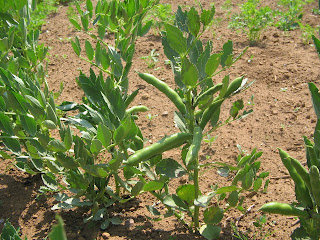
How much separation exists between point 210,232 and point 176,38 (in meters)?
0.94

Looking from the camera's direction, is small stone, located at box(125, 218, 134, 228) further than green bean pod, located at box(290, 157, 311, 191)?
Yes

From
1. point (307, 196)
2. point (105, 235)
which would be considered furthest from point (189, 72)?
point (105, 235)

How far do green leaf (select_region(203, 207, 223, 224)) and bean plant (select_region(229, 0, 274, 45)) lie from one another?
281cm

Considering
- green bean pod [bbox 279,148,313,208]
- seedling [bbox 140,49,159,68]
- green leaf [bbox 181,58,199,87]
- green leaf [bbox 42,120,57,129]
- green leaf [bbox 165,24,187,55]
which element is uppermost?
seedling [bbox 140,49,159,68]

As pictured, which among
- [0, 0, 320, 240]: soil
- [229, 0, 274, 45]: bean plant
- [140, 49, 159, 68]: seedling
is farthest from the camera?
[229, 0, 274, 45]: bean plant

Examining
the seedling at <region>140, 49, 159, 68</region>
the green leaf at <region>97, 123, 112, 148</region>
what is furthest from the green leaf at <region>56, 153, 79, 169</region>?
the seedling at <region>140, 49, 159, 68</region>

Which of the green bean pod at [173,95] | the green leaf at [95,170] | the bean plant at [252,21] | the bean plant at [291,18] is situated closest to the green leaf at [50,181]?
the green leaf at [95,170]

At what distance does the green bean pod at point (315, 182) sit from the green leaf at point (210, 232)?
0.54 m

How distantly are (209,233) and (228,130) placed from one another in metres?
1.27

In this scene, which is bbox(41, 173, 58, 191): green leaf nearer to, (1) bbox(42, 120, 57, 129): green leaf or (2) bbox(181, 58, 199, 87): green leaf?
(1) bbox(42, 120, 57, 129): green leaf

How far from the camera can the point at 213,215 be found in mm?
1909

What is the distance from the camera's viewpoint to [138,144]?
2.01 m

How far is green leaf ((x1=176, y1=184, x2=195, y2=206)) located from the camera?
72.2 inches

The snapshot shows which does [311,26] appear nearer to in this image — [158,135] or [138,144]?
[158,135]
